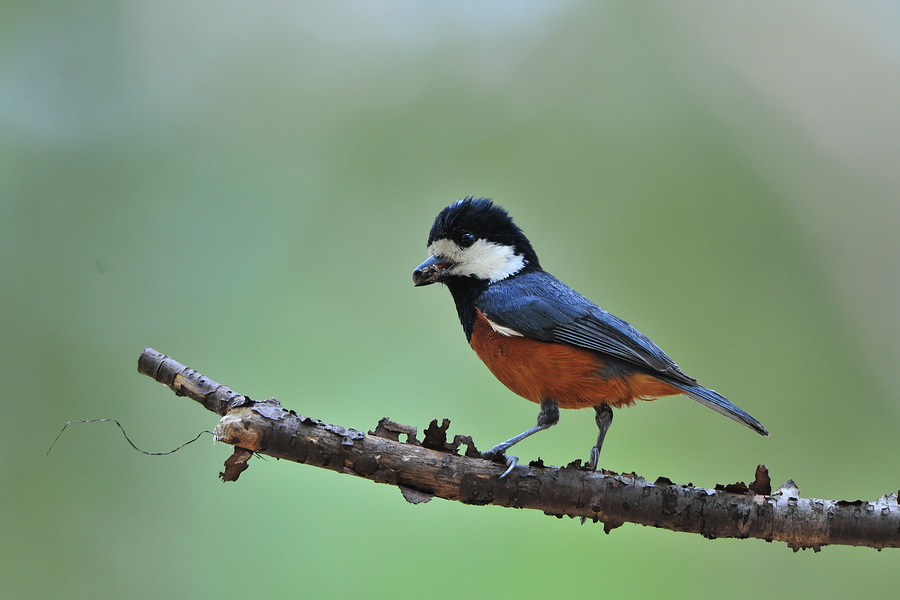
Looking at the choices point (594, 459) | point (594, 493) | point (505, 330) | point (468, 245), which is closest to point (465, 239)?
point (468, 245)

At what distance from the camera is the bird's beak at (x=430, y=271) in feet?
7.84

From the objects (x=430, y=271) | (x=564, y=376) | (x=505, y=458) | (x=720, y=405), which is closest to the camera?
(x=505, y=458)

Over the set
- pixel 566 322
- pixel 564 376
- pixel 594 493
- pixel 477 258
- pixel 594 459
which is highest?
pixel 477 258

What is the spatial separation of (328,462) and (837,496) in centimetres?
260

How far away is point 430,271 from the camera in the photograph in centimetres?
241

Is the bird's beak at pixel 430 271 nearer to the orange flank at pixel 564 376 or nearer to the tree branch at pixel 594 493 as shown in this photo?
the orange flank at pixel 564 376

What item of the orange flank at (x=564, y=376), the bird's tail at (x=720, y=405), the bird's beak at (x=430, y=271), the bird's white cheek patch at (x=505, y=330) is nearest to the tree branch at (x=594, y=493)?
the bird's tail at (x=720, y=405)

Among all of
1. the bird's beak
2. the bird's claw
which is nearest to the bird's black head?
the bird's beak

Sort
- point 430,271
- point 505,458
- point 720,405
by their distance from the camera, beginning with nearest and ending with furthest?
point 505,458 → point 720,405 → point 430,271

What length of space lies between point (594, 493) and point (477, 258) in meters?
0.88

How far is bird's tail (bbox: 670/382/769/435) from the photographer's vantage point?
1990 millimetres

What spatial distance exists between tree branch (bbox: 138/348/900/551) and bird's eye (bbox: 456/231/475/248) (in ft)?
2.54

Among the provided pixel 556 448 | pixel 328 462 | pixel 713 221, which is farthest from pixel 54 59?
pixel 713 221

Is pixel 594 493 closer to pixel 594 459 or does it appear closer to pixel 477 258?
pixel 594 459
